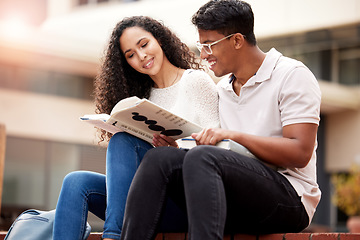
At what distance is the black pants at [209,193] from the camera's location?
85.6 inches

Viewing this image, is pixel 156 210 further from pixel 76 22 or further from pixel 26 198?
pixel 76 22

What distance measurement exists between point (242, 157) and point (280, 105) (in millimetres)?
331

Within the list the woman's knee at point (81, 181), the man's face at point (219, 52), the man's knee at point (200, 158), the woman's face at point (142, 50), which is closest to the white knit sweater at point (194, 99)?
the woman's face at point (142, 50)

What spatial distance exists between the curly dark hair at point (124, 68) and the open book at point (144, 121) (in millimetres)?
518

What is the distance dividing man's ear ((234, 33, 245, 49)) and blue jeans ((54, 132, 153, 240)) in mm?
563

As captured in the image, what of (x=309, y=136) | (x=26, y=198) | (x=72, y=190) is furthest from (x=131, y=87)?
(x=26, y=198)

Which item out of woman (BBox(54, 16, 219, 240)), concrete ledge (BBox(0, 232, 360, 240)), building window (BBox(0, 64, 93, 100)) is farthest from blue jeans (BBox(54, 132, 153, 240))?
building window (BBox(0, 64, 93, 100))

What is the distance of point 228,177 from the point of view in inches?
89.7

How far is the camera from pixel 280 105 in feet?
8.36

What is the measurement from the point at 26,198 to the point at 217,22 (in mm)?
10229

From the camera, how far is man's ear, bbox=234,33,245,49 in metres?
2.68

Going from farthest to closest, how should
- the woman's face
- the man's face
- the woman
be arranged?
the woman's face, the man's face, the woman

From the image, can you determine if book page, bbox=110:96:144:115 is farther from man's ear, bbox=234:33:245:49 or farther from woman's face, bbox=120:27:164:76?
woman's face, bbox=120:27:164:76

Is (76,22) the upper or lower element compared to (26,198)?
upper
